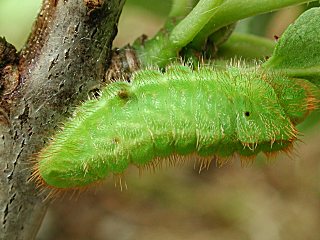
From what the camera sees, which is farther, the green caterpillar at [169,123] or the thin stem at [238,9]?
the thin stem at [238,9]

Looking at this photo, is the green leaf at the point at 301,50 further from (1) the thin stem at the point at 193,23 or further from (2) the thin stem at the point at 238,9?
(1) the thin stem at the point at 193,23

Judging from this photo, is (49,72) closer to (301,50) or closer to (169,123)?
(169,123)

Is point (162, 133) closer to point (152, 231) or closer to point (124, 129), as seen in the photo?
point (124, 129)

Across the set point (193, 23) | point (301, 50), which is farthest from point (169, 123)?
point (301, 50)

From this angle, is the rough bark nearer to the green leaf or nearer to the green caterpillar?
the green caterpillar

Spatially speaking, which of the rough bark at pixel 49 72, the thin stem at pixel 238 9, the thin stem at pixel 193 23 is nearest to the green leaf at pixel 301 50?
the thin stem at pixel 238 9

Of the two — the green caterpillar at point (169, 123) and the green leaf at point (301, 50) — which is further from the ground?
the green leaf at point (301, 50)

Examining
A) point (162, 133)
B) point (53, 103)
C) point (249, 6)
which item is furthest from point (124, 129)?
point (249, 6)
